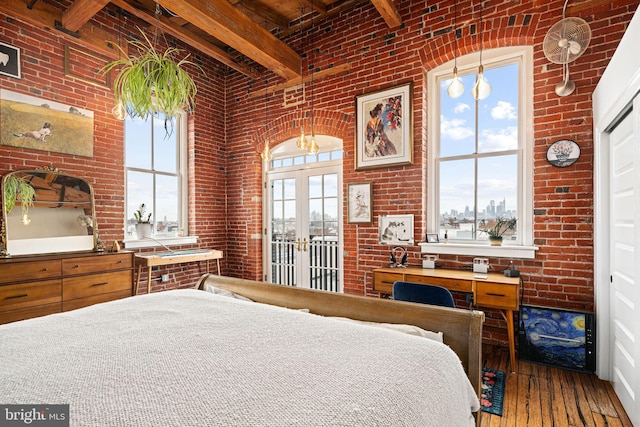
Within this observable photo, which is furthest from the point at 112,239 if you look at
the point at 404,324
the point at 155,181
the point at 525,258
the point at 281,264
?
the point at 525,258

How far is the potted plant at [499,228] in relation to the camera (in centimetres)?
336

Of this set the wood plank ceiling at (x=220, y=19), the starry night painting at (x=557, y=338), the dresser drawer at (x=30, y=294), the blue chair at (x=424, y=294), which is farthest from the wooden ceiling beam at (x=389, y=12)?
the dresser drawer at (x=30, y=294)

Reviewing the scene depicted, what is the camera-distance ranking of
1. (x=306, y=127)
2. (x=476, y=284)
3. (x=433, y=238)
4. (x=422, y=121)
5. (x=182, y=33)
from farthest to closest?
(x=306, y=127), (x=182, y=33), (x=422, y=121), (x=433, y=238), (x=476, y=284)

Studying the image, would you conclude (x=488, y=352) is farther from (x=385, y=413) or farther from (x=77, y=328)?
(x=77, y=328)

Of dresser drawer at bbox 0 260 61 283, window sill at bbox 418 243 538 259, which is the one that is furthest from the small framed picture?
dresser drawer at bbox 0 260 61 283

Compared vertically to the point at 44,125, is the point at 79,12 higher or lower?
higher

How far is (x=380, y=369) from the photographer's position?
3.77 ft

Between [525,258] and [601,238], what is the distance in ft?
2.10

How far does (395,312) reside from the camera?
1.81 meters

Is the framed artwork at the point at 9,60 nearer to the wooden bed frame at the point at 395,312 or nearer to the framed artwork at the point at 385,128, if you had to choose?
the wooden bed frame at the point at 395,312

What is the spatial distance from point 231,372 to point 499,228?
321 centimetres

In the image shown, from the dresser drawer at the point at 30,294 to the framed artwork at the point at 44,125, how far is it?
1469mm

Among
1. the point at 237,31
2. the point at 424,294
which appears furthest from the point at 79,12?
the point at 424,294

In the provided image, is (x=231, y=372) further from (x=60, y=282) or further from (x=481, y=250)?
(x=60, y=282)
